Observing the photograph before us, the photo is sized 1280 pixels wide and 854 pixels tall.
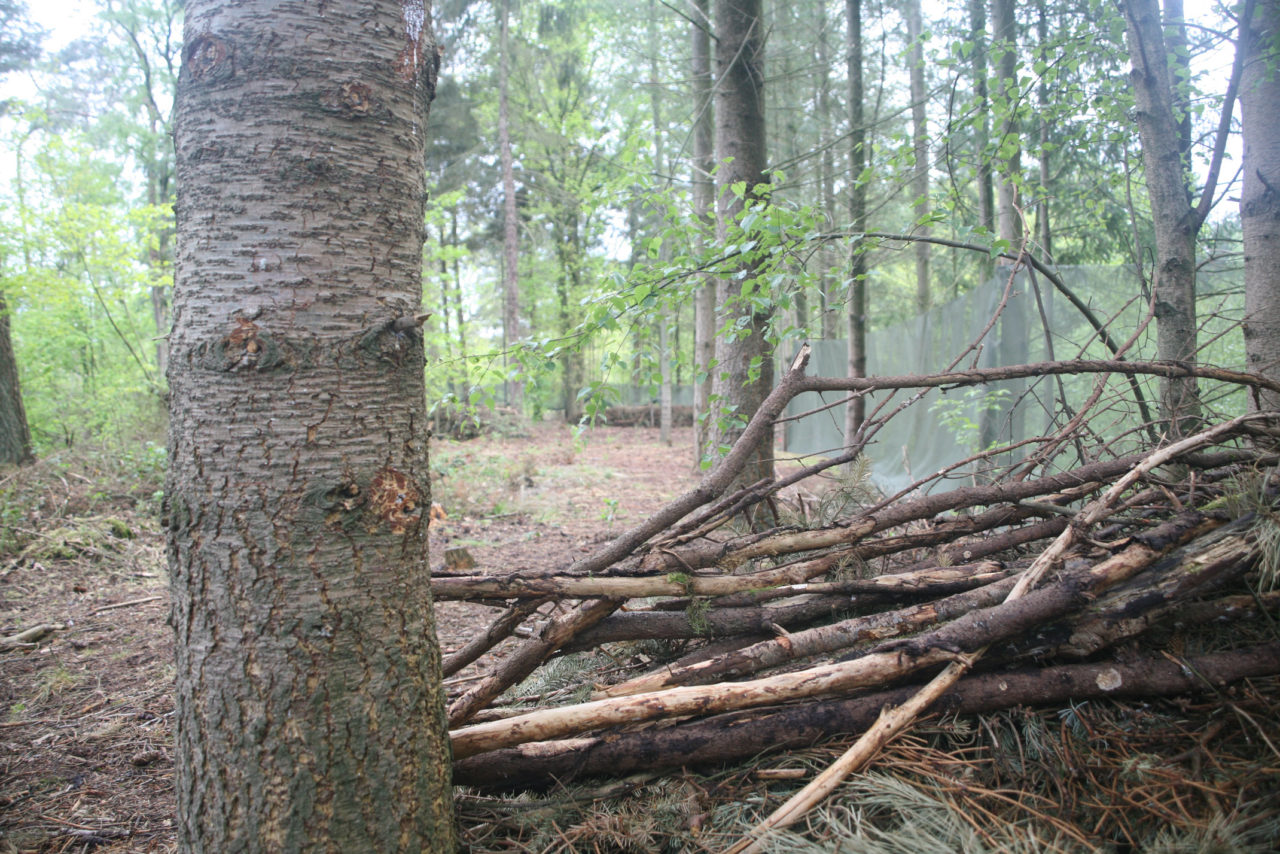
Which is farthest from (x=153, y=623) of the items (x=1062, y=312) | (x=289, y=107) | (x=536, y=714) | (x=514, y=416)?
(x=514, y=416)

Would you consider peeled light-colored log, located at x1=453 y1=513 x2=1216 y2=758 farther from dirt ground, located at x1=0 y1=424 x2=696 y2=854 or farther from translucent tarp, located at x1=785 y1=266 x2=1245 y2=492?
dirt ground, located at x1=0 y1=424 x2=696 y2=854

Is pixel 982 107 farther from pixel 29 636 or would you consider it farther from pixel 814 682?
pixel 29 636

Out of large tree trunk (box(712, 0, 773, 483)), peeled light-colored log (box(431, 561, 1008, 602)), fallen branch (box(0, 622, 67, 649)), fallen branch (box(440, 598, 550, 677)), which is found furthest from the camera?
large tree trunk (box(712, 0, 773, 483))

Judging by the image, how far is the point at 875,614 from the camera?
2201 millimetres

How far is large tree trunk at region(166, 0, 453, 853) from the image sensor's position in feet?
4.83

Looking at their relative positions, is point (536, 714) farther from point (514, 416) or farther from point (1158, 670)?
point (514, 416)

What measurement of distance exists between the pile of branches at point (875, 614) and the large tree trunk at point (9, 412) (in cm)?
823

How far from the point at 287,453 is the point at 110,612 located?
14.3 feet

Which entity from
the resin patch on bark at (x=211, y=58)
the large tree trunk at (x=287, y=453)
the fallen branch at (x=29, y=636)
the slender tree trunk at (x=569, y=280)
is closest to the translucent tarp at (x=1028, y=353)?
the large tree trunk at (x=287, y=453)

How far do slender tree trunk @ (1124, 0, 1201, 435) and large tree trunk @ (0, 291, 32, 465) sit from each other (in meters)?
10.6

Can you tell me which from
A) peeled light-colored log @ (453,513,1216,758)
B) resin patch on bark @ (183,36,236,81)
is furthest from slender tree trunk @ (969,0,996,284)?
resin patch on bark @ (183,36,236,81)

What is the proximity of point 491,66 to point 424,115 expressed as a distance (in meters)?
20.1

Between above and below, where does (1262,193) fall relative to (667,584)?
above

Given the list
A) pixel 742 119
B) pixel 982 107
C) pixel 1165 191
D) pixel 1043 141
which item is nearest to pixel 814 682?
pixel 982 107
